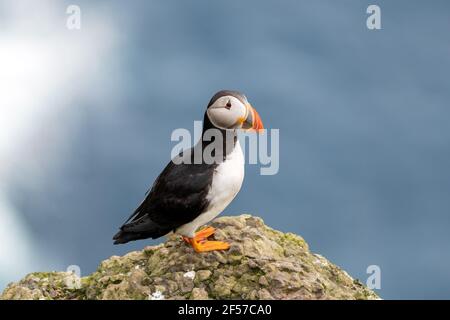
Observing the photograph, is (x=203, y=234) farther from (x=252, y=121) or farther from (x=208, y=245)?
(x=252, y=121)

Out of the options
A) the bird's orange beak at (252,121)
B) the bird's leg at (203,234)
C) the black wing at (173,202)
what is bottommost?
the bird's leg at (203,234)

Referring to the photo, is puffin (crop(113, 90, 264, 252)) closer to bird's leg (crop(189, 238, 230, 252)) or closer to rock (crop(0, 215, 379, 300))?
bird's leg (crop(189, 238, 230, 252))

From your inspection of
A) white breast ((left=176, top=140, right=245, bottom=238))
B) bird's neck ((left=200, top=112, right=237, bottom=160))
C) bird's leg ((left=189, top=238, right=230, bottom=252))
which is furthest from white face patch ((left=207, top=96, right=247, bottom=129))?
bird's leg ((left=189, top=238, right=230, bottom=252))

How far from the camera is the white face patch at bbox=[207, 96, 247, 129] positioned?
7957mm

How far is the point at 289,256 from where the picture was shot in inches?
348

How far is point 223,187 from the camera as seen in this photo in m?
8.26

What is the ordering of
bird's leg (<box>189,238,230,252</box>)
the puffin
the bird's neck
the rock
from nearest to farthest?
the rock
the puffin
the bird's neck
bird's leg (<box>189,238,230,252</box>)

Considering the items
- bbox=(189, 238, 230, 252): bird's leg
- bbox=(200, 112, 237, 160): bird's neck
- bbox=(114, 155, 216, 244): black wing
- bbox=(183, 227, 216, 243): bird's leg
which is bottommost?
bbox=(189, 238, 230, 252): bird's leg

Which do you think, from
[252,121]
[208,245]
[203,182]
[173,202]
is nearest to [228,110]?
[252,121]

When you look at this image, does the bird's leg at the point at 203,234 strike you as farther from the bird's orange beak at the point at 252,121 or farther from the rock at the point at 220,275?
the bird's orange beak at the point at 252,121

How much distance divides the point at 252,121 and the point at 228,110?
0.33 m

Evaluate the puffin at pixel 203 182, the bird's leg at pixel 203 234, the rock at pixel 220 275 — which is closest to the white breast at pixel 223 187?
the puffin at pixel 203 182

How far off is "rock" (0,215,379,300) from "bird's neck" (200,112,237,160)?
1294 mm

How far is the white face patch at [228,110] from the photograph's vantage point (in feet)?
26.1
